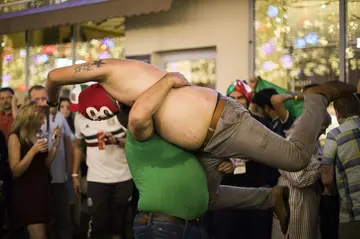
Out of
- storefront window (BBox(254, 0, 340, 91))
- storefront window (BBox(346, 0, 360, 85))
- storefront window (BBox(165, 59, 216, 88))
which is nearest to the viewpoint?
storefront window (BBox(346, 0, 360, 85))

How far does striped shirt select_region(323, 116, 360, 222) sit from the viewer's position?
5.08 metres

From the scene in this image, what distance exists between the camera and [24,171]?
6.50 meters

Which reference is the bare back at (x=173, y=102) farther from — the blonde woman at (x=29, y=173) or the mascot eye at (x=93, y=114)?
the blonde woman at (x=29, y=173)

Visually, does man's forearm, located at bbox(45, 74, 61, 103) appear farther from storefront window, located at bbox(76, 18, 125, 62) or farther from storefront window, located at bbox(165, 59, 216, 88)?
storefront window, located at bbox(76, 18, 125, 62)

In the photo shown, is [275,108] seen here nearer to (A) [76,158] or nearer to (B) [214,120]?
(A) [76,158]

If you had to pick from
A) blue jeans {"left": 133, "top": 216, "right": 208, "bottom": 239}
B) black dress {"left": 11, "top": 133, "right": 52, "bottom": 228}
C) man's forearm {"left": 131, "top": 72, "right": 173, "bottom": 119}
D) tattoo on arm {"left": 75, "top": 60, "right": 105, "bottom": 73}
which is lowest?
black dress {"left": 11, "top": 133, "right": 52, "bottom": 228}

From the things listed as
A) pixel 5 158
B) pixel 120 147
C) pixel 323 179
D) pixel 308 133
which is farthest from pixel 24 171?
pixel 308 133

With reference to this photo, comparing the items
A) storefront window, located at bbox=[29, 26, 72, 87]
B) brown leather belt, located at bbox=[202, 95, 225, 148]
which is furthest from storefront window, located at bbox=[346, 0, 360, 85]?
storefront window, located at bbox=[29, 26, 72, 87]

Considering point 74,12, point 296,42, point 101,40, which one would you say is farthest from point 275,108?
point 101,40

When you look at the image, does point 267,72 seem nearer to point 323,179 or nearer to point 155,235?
point 323,179

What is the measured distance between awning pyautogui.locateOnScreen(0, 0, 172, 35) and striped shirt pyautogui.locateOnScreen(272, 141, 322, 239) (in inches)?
162

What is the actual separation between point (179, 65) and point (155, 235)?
6.65 m

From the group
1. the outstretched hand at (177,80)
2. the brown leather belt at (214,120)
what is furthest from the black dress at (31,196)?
the brown leather belt at (214,120)

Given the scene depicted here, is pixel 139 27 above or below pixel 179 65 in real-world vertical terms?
above
